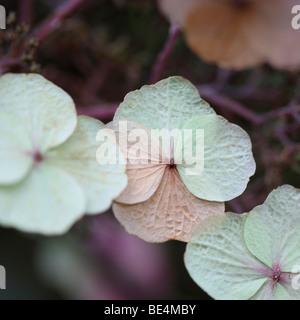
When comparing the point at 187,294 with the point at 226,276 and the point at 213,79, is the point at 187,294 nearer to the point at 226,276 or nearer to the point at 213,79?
the point at 213,79

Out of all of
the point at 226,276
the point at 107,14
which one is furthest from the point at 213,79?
the point at 226,276

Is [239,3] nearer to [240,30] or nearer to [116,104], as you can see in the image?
[240,30]

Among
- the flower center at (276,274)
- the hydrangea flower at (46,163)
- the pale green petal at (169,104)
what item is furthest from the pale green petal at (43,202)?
the flower center at (276,274)

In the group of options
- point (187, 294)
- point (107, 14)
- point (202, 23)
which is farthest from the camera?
point (187, 294)

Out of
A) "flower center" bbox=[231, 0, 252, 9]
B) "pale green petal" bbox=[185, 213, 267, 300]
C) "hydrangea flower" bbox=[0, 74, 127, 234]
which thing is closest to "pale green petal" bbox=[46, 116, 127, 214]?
"hydrangea flower" bbox=[0, 74, 127, 234]

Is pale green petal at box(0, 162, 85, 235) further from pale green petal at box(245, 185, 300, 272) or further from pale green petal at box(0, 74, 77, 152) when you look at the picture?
pale green petal at box(245, 185, 300, 272)

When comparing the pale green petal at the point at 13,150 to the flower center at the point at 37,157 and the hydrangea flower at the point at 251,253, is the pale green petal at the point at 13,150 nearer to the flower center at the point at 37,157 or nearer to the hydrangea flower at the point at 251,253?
the flower center at the point at 37,157
